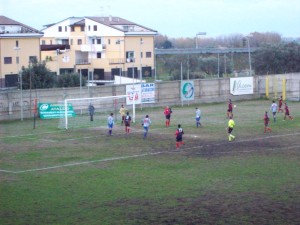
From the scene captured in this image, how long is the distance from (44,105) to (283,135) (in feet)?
62.0

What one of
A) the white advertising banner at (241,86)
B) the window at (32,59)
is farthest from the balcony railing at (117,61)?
the white advertising banner at (241,86)

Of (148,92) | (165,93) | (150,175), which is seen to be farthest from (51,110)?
(150,175)

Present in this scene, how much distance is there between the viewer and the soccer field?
17.6 metres

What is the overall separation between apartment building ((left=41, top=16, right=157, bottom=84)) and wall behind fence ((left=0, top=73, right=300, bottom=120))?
19515 millimetres

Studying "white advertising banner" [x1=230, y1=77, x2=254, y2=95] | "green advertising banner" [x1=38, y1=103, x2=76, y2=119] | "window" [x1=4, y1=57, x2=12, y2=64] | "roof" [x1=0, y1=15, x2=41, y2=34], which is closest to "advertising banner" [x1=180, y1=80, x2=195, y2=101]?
"white advertising banner" [x1=230, y1=77, x2=254, y2=95]

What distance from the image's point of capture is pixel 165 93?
5312 cm

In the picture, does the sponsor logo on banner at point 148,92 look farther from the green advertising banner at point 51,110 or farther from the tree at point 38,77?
the tree at point 38,77

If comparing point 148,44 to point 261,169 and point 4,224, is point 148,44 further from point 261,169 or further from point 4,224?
point 4,224

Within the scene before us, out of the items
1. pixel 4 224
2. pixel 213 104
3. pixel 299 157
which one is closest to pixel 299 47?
pixel 213 104

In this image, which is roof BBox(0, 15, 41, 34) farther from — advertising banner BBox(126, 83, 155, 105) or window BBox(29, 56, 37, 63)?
advertising banner BBox(126, 83, 155, 105)

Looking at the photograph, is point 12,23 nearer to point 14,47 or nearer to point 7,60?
point 14,47

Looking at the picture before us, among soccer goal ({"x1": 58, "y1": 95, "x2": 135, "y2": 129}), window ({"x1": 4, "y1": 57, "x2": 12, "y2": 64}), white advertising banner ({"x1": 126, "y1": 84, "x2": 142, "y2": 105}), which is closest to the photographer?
soccer goal ({"x1": 58, "y1": 95, "x2": 135, "y2": 129})

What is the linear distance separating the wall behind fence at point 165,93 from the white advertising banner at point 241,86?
40 cm

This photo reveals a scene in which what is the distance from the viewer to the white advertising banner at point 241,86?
57.3 meters
